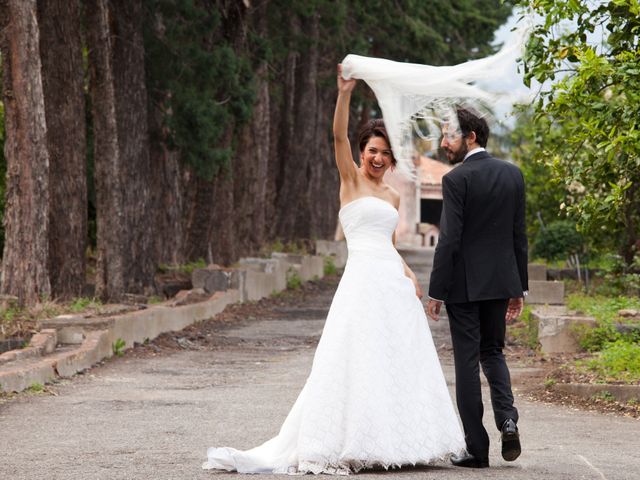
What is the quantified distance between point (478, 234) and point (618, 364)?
504 cm

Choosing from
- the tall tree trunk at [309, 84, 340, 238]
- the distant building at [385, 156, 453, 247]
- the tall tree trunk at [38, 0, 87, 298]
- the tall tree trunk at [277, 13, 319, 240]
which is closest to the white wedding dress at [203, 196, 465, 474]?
the tall tree trunk at [38, 0, 87, 298]

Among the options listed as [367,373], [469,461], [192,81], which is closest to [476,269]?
[367,373]

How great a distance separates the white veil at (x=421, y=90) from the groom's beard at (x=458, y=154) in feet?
0.51

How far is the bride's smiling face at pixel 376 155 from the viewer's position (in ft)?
27.1

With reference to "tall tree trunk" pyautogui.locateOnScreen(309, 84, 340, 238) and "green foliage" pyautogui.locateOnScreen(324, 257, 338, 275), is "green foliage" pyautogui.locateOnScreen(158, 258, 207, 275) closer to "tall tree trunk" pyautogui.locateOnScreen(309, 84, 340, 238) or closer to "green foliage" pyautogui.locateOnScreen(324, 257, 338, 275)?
"green foliage" pyautogui.locateOnScreen(324, 257, 338, 275)

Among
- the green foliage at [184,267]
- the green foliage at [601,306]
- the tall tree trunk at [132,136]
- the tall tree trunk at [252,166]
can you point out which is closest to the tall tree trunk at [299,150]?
the tall tree trunk at [252,166]

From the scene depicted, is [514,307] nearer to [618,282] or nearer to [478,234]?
[478,234]

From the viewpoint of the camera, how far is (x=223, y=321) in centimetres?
2203

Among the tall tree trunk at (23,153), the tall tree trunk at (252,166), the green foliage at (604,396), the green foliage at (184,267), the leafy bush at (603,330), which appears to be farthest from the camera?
the tall tree trunk at (252,166)

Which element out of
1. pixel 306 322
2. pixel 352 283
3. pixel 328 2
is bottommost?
pixel 306 322

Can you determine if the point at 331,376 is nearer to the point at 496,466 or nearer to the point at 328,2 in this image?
the point at 496,466

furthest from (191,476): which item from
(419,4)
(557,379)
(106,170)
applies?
(419,4)

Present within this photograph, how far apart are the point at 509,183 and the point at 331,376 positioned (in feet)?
5.13

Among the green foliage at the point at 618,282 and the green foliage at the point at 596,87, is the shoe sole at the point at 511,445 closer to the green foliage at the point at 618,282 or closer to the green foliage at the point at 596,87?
the green foliage at the point at 596,87
